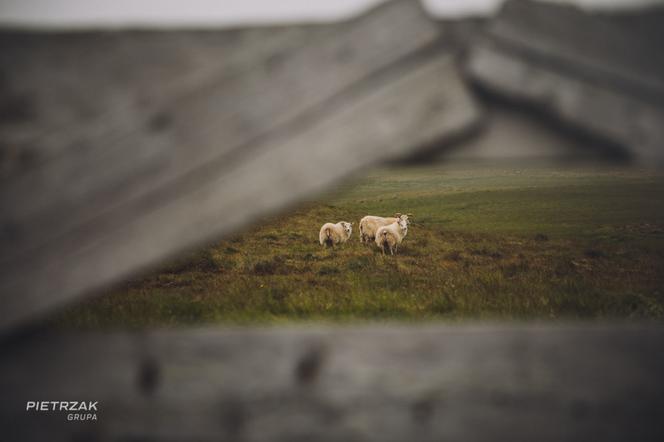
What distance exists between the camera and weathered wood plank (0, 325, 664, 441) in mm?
1180

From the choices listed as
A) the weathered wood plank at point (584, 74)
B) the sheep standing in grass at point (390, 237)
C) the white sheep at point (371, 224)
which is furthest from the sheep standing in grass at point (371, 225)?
the weathered wood plank at point (584, 74)

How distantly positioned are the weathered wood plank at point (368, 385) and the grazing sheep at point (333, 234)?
8.49 meters

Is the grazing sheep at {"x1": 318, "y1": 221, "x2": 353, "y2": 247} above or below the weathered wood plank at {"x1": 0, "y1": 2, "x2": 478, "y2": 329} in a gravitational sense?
below

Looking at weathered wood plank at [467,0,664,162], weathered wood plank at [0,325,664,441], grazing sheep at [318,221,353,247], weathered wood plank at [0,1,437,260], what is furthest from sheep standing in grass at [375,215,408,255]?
weathered wood plank at [0,1,437,260]

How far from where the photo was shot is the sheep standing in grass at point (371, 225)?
36.4ft

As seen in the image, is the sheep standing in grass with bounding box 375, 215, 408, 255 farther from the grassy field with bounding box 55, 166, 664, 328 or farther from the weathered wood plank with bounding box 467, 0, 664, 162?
the weathered wood plank with bounding box 467, 0, 664, 162

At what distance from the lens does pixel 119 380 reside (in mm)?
1171

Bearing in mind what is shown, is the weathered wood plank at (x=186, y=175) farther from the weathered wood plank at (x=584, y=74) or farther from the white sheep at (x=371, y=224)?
the white sheep at (x=371, y=224)

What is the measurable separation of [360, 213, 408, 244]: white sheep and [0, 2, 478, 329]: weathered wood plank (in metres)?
10.1

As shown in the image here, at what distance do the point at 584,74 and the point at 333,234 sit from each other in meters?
9.10

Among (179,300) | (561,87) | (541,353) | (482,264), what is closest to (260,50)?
(561,87)

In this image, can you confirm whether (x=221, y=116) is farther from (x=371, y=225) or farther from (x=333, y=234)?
(x=371, y=225)

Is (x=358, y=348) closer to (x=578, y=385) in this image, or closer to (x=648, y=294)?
(x=578, y=385)

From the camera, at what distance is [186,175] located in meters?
0.82
